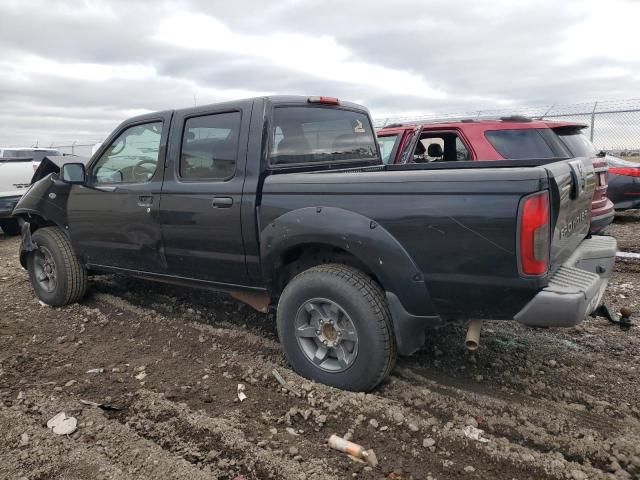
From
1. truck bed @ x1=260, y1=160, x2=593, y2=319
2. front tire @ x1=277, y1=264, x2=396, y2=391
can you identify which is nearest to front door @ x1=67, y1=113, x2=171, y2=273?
front tire @ x1=277, y1=264, x2=396, y2=391

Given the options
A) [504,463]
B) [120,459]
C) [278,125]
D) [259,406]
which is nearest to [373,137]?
[278,125]

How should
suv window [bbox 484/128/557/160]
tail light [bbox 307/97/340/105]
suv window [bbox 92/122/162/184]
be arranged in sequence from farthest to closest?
suv window [bbox 484/128/557/160] → suv window [bbox 92/122/162/184] → tail light [bbox 307/97/340/105]

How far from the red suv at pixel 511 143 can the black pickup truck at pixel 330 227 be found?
177cm

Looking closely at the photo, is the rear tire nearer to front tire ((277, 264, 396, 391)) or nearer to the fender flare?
front tire ((277, 264, 396, 391))

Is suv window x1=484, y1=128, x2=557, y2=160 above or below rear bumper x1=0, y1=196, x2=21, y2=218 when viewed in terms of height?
above

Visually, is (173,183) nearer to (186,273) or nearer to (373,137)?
(186,273)

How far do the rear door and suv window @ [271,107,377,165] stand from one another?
26cm

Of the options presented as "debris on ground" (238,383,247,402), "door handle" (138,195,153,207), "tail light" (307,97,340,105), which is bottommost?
"debris on ground" (238,383,247,402)

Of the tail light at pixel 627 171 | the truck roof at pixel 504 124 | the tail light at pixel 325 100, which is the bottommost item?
the tail light at pixel 627 171

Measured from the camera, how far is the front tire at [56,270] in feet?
16.0

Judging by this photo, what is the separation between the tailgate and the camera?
264cm

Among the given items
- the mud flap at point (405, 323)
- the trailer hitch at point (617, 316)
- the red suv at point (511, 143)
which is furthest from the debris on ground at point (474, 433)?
the red suv at point (511, 143)

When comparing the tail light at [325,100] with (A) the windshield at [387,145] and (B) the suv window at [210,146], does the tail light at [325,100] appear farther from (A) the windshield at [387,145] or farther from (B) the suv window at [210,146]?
(A) the windshield at [387,145]

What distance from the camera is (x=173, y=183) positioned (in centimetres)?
386
